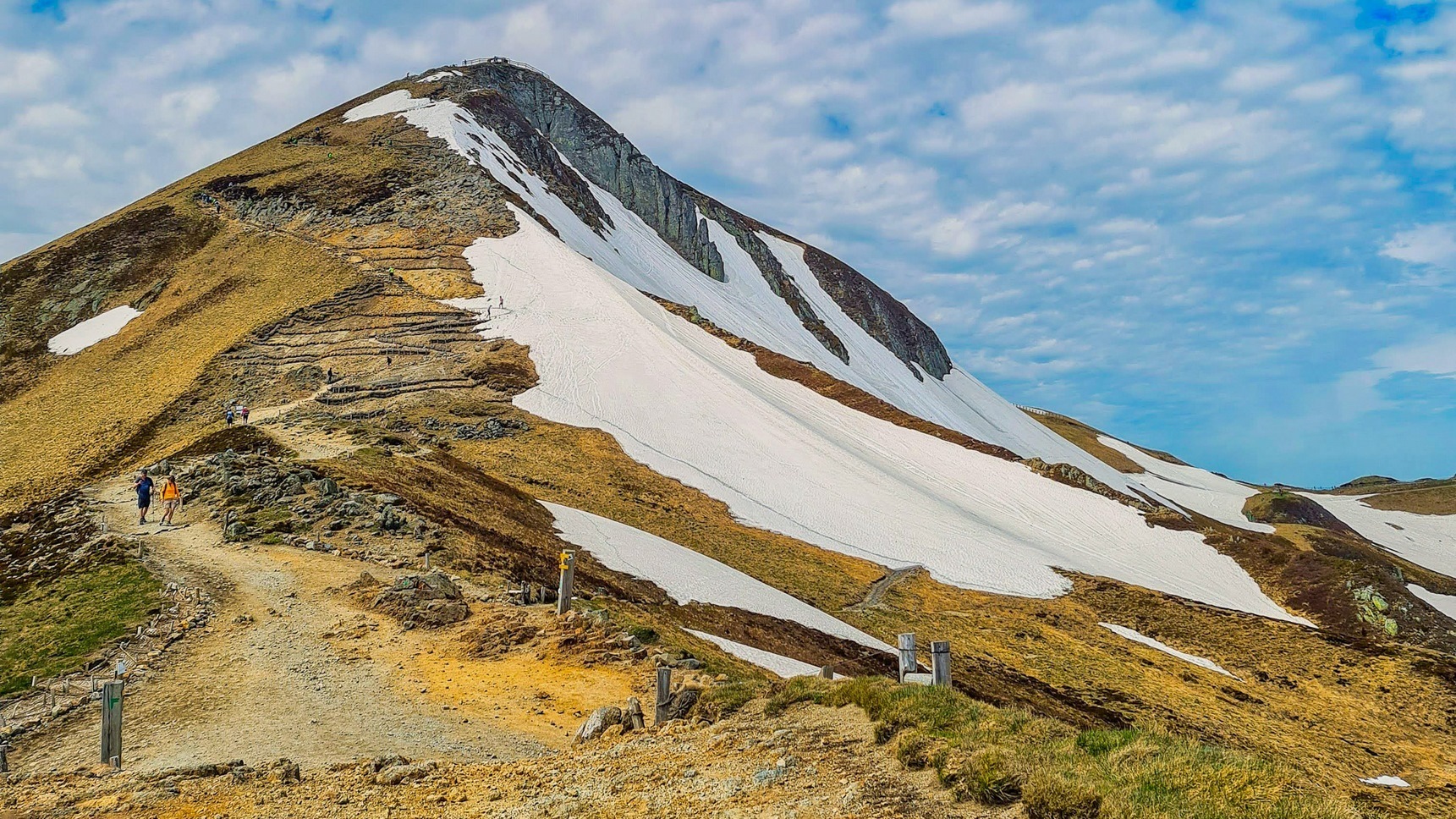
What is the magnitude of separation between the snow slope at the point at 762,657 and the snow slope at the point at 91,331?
56.8 metres

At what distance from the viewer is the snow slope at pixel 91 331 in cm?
5888

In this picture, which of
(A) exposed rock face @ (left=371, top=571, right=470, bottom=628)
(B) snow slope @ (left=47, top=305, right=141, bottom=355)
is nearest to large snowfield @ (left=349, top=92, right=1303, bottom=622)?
(A) exposed rock face @ (left=371, top=571, right=470, bottom=628)

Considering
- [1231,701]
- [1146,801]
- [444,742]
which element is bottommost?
[1231,701]

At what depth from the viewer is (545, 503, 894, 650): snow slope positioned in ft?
91.8

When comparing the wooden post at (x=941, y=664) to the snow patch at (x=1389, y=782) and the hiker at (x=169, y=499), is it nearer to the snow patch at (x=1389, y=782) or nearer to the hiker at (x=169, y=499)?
the snow patch at (x=1389, y=782)

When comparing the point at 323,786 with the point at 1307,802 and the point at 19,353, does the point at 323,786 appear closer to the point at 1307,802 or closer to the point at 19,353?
the point at 1307,802

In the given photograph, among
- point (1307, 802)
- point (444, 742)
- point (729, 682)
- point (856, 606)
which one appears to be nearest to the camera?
point (1307, 802)

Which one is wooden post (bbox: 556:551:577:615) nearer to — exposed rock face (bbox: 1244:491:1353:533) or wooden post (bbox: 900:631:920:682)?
wooden post (bbox: 900:631:920:682)

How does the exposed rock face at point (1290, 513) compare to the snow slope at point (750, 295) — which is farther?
the exposed rock face at point (1290, 513)

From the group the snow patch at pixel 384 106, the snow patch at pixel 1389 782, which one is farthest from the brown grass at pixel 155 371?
the snow patch at pixel 1389 782

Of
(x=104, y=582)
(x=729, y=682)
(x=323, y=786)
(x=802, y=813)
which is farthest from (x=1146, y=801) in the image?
(x=104, y=582)

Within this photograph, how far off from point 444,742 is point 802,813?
7.04m

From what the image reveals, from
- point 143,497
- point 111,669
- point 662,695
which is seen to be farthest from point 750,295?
point 662,695

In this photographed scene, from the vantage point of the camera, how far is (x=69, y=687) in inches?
581
